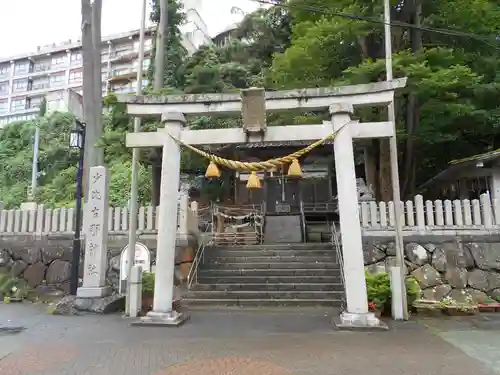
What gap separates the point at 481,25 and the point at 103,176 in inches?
505

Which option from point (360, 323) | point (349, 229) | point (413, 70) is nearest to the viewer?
point (360, 323)

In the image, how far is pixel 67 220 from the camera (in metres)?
13.1

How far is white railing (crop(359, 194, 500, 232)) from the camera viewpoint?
11117 mm

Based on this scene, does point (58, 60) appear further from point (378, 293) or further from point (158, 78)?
point (378, 293)

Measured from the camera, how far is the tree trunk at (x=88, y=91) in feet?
50.7

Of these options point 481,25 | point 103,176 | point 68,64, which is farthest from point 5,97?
point 481,25

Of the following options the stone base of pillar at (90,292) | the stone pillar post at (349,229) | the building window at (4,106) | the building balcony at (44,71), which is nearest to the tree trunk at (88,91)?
the stone base of pillar at (90,292)

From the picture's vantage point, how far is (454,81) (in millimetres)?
10781

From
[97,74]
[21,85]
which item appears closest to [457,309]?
[97,74]

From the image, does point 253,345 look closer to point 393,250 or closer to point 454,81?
point 393,250

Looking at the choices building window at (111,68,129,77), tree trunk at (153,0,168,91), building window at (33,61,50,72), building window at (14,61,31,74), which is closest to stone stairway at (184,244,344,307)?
tree trunk at (153,0,168,91)

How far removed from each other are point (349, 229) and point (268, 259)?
16.6 ft

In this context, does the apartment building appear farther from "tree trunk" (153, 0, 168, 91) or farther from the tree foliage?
the tree foliage

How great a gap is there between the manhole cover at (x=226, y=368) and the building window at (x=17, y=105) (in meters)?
74.7
